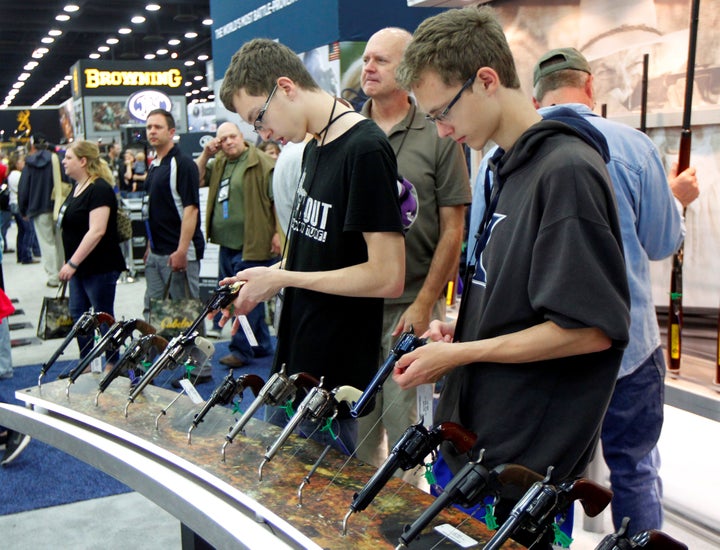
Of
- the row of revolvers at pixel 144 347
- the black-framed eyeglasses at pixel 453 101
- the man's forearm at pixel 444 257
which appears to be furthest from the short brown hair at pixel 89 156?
the black-framed eyeglasses at pixel 453 101

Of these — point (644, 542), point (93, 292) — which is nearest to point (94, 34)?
point (93, 292)

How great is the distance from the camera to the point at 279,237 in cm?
508

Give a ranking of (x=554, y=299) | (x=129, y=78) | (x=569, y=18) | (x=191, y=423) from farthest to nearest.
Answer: (x=129, y=78), (x=569, y=18), (x=191, y=423), (x=554, y=299)

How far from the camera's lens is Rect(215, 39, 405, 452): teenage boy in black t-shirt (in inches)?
Result: 68.8

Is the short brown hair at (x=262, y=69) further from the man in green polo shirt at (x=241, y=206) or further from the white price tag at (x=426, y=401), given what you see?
the man in green polo shirt at (x=241, y=206)

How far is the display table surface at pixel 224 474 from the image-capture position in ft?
4.63

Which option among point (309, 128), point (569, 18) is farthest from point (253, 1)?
point (309, 128)

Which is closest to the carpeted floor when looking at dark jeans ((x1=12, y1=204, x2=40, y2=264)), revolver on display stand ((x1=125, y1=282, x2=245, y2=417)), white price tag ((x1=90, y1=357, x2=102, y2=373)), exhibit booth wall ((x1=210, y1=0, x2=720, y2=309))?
white price tag ((x1=90, y1=357, x2=102, y2=373))

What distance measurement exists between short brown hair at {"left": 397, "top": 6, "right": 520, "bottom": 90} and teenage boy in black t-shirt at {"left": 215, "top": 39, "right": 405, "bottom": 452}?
44 centimetres

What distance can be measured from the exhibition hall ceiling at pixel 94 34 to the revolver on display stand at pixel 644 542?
63.8ft

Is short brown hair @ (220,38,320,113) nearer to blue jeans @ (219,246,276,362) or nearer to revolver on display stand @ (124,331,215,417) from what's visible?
revolver on display stand @ (124,331,215,417)

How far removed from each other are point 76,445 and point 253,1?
4893 mm

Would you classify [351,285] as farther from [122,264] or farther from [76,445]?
[122,264]

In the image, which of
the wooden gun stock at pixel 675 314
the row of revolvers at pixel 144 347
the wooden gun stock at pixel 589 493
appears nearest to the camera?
the wooden gun stock at pixel 589 493
